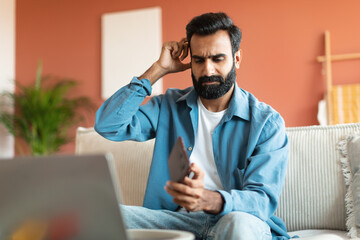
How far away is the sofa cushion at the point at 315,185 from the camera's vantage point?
1.75 meters

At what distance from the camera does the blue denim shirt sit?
1475 millimetres

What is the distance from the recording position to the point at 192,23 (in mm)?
1846

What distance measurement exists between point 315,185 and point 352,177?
0.47 feet

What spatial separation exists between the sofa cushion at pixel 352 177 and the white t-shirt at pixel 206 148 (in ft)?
1.61

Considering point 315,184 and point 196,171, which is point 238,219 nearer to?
point 196,171

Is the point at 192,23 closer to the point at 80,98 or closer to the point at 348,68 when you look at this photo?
the point at 348,68

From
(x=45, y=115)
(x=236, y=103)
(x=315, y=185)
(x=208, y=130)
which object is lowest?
(x=45, y=115)

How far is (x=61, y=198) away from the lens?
27.7 inches

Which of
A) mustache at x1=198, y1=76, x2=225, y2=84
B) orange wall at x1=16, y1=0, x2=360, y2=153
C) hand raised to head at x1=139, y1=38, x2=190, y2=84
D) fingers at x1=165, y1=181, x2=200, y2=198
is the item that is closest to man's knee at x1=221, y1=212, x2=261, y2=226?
fingers at x1=165, y1=181, x2=200, y2=198

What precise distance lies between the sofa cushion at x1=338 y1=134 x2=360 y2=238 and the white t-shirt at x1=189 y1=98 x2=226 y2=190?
491 mm

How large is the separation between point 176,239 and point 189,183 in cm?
37

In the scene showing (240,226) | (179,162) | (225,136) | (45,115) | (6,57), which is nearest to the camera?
(179,162)

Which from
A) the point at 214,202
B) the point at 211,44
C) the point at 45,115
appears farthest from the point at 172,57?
the point at 45,115

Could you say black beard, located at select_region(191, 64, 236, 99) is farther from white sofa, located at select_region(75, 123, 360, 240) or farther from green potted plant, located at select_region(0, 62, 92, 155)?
green potted plant, located at select_region(0, 62, 92, 155)
